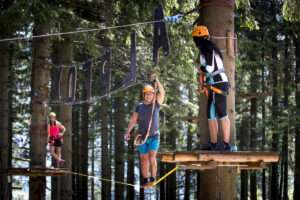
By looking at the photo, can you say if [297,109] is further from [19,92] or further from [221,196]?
[221,196]

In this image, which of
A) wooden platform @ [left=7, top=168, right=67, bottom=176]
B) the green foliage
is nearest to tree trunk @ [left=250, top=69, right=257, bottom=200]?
the green foliage

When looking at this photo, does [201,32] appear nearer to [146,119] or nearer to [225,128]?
[225,128]

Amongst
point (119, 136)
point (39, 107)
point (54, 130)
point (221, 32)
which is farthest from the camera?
point (119, 136)

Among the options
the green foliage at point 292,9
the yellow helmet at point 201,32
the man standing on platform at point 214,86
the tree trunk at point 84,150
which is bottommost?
the tree trunk at point 84,150

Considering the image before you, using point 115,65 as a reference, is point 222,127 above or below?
below

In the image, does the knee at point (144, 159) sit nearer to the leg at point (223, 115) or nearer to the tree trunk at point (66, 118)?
the leg at point (223, 115)

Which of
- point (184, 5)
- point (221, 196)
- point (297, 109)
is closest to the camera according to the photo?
point (221, 196)

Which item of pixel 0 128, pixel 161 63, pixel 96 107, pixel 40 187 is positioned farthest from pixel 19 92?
pixel 40 187

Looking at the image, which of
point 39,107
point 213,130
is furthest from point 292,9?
point 39,107

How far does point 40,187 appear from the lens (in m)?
12.3

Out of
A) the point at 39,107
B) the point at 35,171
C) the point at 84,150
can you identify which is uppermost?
the point at 39,107

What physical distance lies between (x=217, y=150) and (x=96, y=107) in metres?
17.2

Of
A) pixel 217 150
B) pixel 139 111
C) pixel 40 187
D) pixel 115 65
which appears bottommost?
pixel 40 187

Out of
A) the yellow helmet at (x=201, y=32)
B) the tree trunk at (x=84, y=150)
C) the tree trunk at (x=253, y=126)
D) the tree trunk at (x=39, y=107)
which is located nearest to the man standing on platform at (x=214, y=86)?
the yellow helmet at (x=201, y=32)
